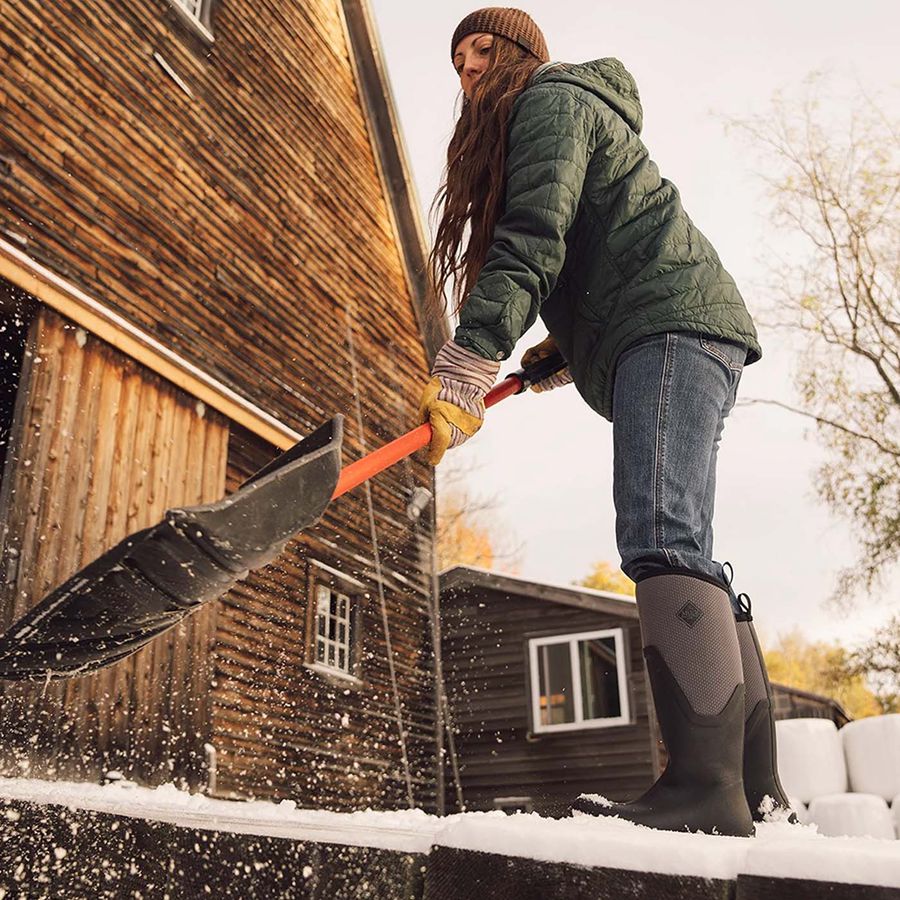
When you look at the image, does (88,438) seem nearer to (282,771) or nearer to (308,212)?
(282,771)

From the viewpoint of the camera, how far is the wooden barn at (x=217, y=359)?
19.3 ft

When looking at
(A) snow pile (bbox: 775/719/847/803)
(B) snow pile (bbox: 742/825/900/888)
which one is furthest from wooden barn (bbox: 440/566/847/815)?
(B) snow pile (bbox: 742/825/900/888)

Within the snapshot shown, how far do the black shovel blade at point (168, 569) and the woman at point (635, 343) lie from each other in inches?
15.4

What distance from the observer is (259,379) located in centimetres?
833

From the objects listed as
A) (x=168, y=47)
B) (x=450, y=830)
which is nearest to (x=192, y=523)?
(x=450, y=830)

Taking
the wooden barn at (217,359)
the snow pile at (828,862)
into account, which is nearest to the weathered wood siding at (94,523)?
the wooden barn at (217,359)

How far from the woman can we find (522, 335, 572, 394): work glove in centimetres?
41

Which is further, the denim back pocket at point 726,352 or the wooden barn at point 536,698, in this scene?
the wooden barn at point 536,698

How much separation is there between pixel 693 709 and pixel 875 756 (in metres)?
9.55

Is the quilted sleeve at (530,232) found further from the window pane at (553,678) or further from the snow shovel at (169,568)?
the window pane at (553,678)

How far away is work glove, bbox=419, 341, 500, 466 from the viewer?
93.4 inches

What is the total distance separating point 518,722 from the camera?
1366cm

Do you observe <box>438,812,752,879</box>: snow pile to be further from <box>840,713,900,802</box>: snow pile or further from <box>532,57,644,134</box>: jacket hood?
<box>840,713,900,802</box>: snow pile

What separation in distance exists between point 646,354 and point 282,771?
626 centimetres
